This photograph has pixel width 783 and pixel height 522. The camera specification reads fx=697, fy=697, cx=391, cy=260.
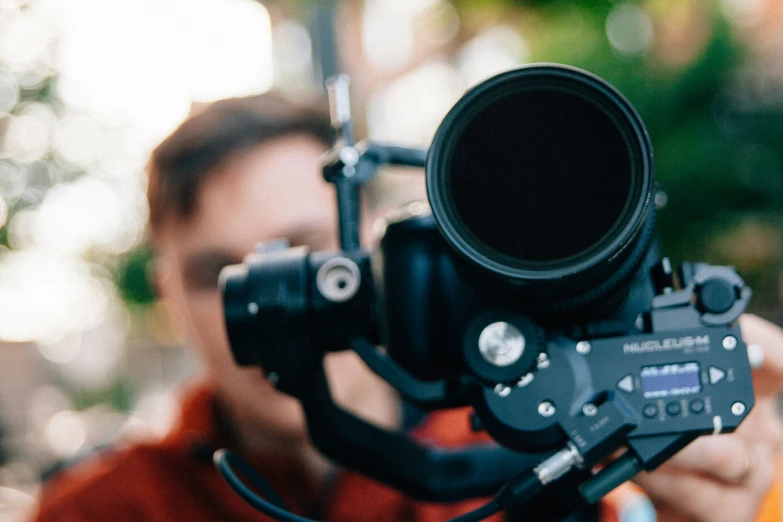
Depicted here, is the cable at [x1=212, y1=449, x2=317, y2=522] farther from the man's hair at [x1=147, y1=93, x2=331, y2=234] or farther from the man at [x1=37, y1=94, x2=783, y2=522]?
the man's hair at [x1=147, y1=93, x2=331, y2=234]

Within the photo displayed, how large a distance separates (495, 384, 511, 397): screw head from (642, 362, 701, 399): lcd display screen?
0.12 metres

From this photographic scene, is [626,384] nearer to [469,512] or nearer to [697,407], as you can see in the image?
[697,407]

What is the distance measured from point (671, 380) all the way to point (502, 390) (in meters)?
0.15

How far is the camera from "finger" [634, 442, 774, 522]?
2.70 ft

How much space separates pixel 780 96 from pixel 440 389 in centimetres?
302

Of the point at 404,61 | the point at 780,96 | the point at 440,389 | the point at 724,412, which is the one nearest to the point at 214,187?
the point at 440,389

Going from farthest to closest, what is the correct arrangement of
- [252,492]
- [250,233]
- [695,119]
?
[695,119] → [250,233] → [252,492]

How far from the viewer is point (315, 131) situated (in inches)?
51.8

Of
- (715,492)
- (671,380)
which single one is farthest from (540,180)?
(715,492)

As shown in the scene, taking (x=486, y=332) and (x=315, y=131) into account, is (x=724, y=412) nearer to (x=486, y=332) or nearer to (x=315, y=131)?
(x=486, y=332)

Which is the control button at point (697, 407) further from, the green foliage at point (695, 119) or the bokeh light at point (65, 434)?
the bokeh light at point (65, 434)

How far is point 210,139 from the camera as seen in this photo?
1.22 meters

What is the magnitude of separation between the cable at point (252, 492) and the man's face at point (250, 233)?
1.27 feet

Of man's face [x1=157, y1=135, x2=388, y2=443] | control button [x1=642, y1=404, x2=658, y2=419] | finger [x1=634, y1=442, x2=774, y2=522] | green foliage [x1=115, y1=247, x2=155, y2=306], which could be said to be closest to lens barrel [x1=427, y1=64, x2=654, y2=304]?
control button [x1=642, y1=404, x2=658, y2=419]
